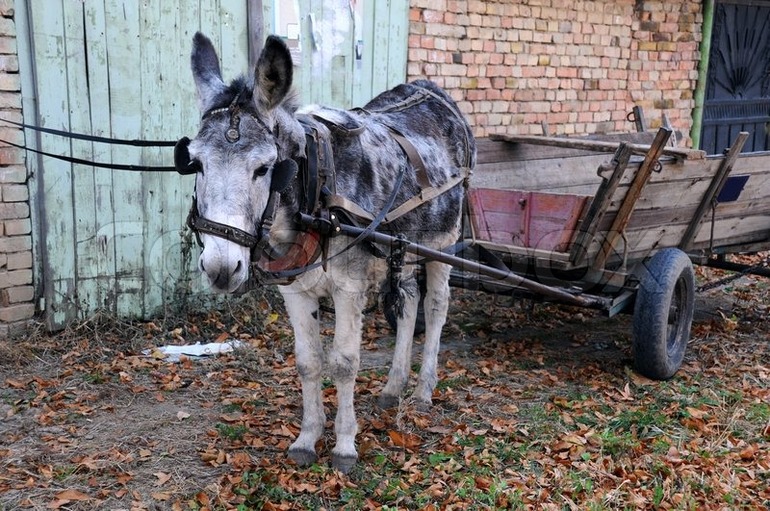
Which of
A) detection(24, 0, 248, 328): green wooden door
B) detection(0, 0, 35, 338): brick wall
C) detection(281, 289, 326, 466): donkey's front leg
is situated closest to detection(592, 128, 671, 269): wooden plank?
detection(281, 289, 326, 466): donkey's front leg

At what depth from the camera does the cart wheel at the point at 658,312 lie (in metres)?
4.83

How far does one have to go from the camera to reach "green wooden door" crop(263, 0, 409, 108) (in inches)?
248

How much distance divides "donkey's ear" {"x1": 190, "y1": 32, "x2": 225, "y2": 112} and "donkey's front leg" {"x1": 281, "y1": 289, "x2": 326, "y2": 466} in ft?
3.48

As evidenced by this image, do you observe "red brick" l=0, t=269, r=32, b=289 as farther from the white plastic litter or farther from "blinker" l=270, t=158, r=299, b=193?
"blinker" l=270, t=158, r=299, b=193

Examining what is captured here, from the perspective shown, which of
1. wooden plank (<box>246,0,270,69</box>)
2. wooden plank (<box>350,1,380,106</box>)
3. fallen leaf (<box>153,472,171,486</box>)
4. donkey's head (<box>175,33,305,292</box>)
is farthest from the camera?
wooden plank (<box>350,1,380,106</box>)

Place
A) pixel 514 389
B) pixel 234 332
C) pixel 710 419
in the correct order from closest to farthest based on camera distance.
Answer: pixel 710 419, pixel 514 389, pixel 234 332

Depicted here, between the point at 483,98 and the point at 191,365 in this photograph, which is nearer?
the point at 191,365

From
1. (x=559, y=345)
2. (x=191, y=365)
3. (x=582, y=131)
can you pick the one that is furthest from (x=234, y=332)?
(x=582, y=131)

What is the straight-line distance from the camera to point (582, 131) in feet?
28.5

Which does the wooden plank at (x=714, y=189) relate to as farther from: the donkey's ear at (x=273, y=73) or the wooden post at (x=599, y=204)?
the donkey's ear at (x=273, y=73)

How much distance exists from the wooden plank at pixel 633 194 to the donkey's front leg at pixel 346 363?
1824 millimetres

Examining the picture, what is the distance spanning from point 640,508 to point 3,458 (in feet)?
10.1

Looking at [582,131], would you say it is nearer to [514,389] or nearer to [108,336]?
[514,389]

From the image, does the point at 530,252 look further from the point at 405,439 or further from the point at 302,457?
the point at 302,457
